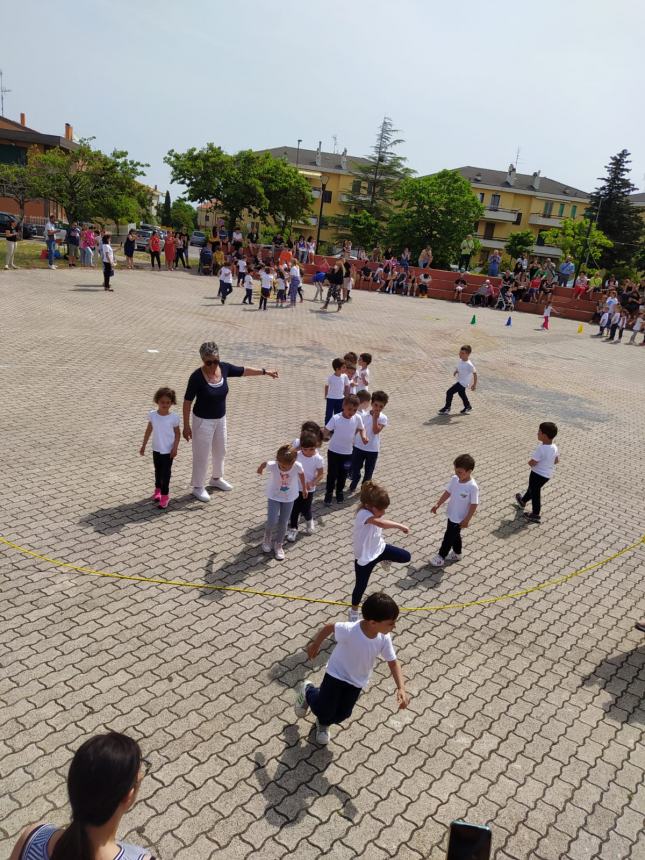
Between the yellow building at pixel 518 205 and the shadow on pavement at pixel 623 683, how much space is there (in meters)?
80.2

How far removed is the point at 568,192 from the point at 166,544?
8902 centimetres

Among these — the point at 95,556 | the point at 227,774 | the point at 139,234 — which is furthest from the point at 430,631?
the point at 139,234

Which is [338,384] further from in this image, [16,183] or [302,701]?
[16,183]

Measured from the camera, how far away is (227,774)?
13.9 ft

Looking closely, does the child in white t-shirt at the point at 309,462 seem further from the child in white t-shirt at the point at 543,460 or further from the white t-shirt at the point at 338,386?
the child in white t-shirt at the point at 543,460

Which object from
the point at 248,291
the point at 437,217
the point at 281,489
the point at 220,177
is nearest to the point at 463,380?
the point at 281,489

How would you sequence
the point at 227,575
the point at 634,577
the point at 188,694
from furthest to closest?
1. the point at 634,577
2. the point at 227,575
3. the point at 188,694

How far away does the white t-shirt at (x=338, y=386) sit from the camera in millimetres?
9781

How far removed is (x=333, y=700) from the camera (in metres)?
4.36

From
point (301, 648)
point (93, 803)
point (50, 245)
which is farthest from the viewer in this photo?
point (50, 245)

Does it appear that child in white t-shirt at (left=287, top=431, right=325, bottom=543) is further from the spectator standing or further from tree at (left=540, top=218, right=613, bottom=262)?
tree at (left=540, top=218, right=613, bottom=262)

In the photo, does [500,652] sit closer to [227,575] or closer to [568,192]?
[227,575]

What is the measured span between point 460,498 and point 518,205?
8341 cm

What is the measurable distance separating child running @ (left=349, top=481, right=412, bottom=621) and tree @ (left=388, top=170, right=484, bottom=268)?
159 ft
